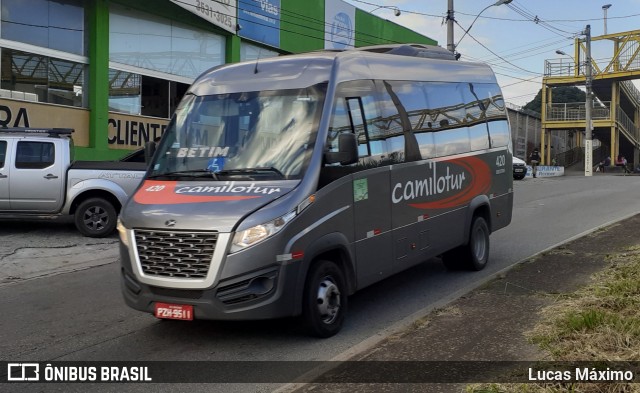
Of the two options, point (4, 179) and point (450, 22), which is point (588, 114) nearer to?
point (450, 22)

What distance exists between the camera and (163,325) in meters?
6.25

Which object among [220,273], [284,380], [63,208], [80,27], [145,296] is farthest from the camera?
[80,27]

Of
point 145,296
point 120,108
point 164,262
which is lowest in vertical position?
point 145,296

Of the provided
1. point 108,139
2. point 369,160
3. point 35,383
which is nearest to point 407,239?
point 369,160

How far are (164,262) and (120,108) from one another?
49.8 ft

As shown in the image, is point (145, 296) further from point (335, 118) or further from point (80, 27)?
point (80, 27)

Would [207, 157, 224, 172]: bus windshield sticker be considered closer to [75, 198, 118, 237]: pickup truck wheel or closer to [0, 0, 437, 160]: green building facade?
[75, 198, 118, 237]: pickup truck wheel

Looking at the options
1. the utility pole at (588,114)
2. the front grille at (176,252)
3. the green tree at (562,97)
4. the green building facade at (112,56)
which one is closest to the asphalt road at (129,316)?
the front grille at (176,252)

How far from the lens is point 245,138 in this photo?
594 centimetres

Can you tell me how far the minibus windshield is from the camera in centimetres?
575

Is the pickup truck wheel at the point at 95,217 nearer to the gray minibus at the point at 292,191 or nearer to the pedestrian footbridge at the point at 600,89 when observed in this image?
the gray minibus at the point at 292,191

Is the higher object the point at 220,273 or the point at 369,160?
the point at 369,160

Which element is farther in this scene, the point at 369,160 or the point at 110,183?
the point at 110,183

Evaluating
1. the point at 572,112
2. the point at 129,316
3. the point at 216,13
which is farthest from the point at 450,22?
the point at 572,112
